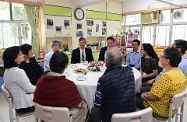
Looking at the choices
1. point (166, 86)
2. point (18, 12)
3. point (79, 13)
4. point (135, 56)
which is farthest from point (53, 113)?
point (79, 13)

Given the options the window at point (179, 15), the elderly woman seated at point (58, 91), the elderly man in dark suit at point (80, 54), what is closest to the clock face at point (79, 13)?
the elderly man in dark suit at point (80, 54)

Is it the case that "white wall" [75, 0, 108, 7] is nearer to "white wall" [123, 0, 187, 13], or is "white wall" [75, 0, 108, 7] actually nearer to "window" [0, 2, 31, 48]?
"window" [0, 2, 31, 48]

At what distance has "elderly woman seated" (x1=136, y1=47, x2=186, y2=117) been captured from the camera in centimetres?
168

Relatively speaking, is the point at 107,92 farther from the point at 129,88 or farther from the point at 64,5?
the point at 64,5

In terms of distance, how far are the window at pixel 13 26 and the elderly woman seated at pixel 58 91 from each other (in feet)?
12.2

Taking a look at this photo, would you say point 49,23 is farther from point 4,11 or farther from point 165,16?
point 165,16

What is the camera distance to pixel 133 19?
7.20 m

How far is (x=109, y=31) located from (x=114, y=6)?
118 centimetres

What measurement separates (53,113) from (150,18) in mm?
6206

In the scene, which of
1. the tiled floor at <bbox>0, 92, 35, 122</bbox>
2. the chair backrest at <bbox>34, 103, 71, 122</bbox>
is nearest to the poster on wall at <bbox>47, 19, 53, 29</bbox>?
the tiled floor at <bbox>0, 92, 35, 122</bbox>

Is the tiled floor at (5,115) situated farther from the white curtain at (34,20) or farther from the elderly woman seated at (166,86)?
the elderly woman seated at (166,86)

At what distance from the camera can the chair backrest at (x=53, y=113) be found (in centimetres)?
138

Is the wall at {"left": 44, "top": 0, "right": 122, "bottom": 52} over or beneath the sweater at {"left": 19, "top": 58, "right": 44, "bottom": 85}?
over

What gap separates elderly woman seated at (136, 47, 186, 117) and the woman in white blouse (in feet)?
4.96
